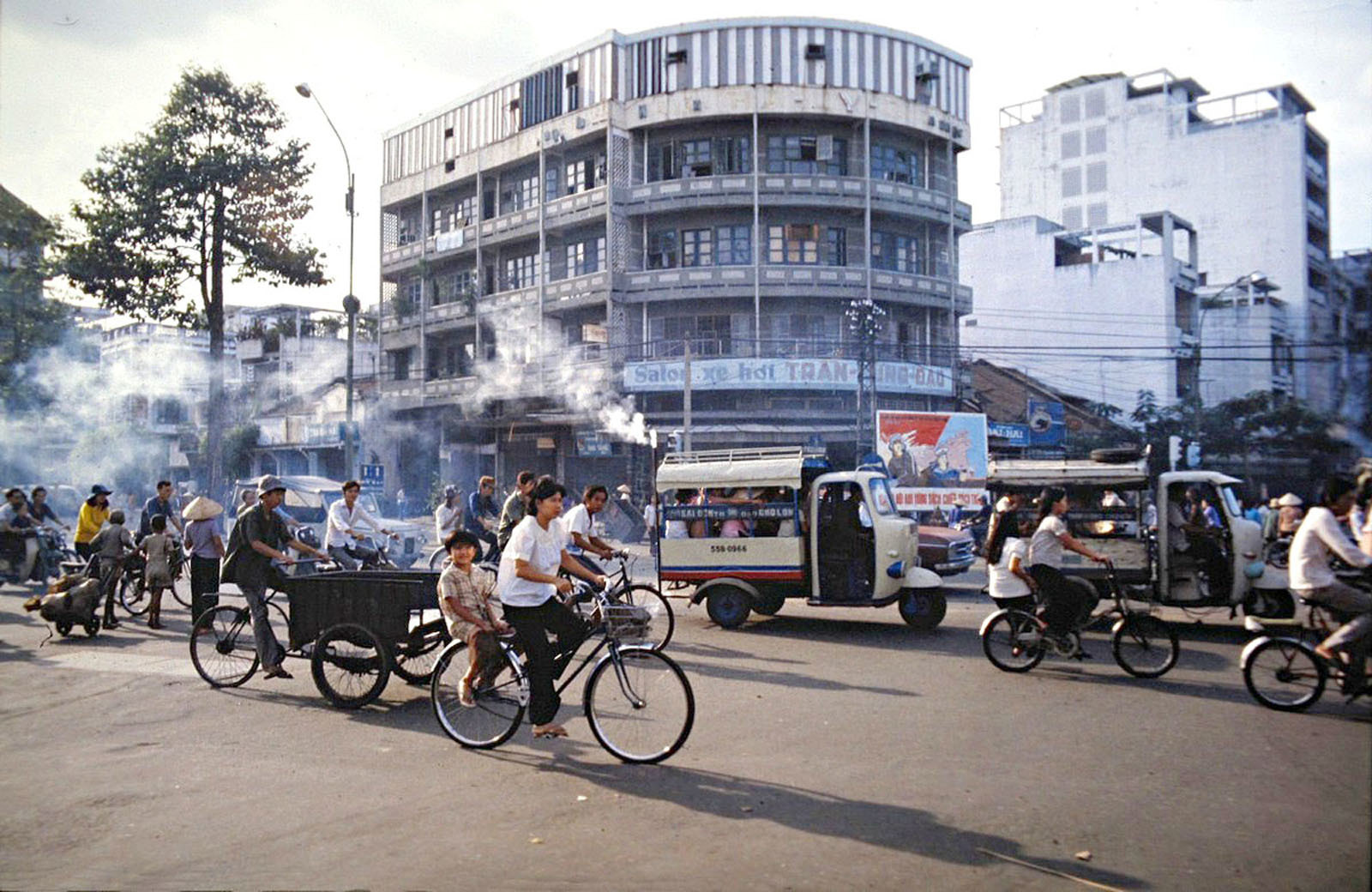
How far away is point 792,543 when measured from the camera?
11656 mm

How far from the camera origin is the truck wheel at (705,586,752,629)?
1188 cm

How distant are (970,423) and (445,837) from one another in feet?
84.7

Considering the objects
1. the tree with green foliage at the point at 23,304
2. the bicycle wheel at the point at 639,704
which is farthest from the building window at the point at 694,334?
the bicycle wheel at the point at 639,704

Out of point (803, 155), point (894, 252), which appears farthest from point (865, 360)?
point (803, 155)

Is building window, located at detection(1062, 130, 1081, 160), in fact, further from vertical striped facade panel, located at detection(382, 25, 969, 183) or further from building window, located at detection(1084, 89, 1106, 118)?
vertical striped facade panel, located at detection(382, 25, 969, 183)

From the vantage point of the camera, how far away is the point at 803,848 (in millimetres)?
4465

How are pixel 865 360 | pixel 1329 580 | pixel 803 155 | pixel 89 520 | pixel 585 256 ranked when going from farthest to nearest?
1. pixel 585 256
2. pixel 803 155
3. pixel 865 360
4. pixel 89 520
5. pixel 1329 580

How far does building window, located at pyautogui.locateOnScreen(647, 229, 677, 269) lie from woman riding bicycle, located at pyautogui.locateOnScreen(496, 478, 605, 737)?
102 ft

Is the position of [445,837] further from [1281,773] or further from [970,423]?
[970,423]

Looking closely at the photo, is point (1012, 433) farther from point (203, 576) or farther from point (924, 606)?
point (203, 576)

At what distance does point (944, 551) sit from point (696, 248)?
21.7m

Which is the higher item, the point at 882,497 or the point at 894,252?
the point at 894,252

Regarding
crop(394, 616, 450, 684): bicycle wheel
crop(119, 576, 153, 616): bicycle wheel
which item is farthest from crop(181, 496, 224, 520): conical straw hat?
crop(394, 616, 450, 684): bicycle wheel

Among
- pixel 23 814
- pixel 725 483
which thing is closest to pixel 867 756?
pixel 23 814
